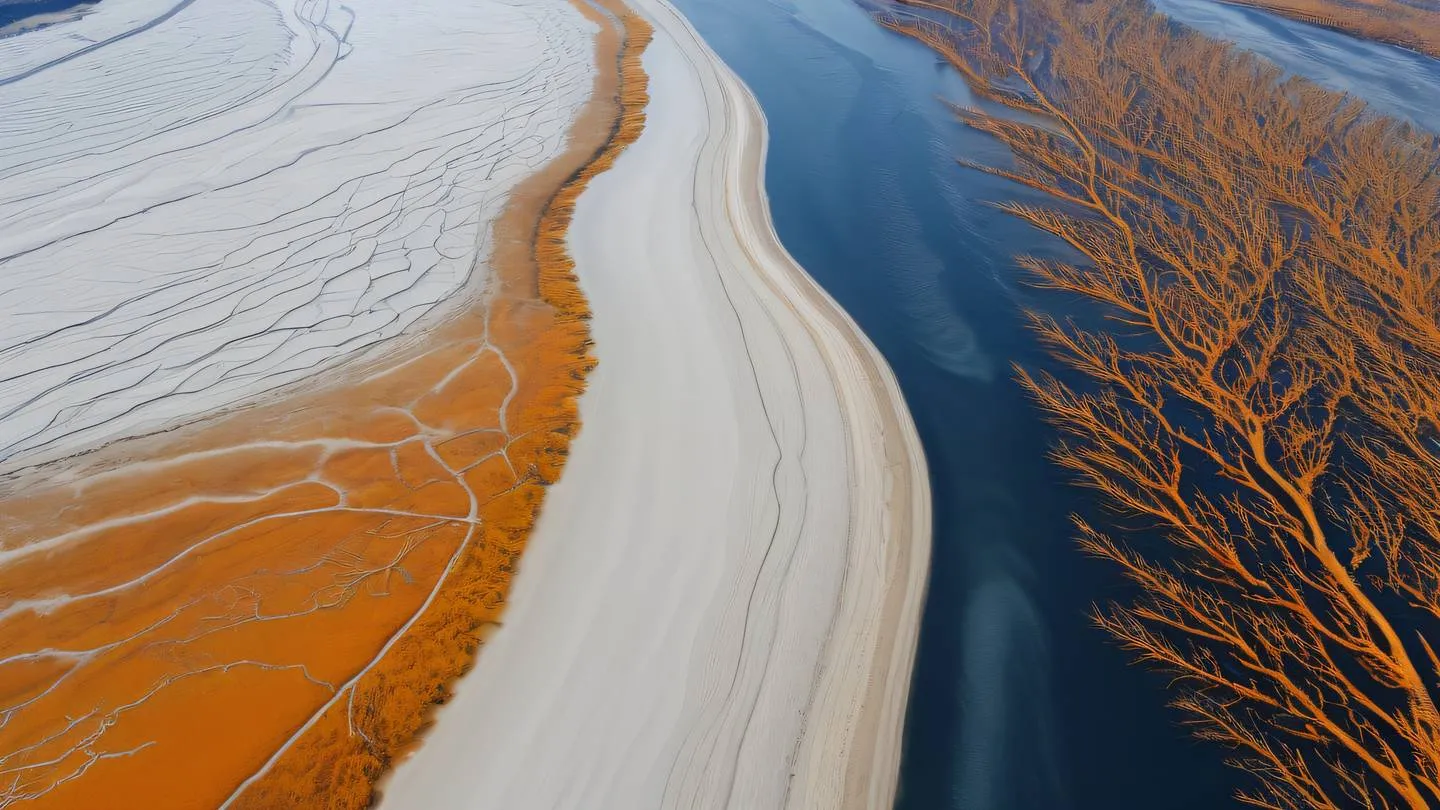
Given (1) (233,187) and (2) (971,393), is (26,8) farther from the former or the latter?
(2) (971,393)

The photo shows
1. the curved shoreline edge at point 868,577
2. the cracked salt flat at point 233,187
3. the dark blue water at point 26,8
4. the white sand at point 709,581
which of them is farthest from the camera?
the dark blue water at point 26,8

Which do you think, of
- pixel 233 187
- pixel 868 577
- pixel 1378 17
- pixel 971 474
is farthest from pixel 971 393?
pixel 1378 17

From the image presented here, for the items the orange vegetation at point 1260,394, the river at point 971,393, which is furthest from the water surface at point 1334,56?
the orange vegetation at point 1260,394

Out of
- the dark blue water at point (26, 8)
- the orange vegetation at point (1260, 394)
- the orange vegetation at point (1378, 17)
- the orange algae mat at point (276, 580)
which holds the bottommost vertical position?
the orange algae mat at point (276, 580)

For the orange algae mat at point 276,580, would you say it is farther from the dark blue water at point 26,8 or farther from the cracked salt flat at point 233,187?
the dark blue water at point 26,8

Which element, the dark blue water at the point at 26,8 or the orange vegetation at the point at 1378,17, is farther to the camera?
the orange vegetation at the point at 1378,17

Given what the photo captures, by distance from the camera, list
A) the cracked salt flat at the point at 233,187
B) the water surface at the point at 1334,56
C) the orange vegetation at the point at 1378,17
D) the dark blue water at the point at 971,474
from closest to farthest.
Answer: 1. the dark blue water at the point at 971,474
2. the cracked salt flat at the point at 233,187
3. the water surface at the point at 1334,56
4. the orange vegetation at the point at 1378,17

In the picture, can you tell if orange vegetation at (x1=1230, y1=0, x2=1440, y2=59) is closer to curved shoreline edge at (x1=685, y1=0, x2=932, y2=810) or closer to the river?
the river

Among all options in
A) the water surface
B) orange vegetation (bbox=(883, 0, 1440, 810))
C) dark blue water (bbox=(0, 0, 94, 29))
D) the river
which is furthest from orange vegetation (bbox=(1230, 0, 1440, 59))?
dark blue water (bbox=(0, 0, 94, 29))
